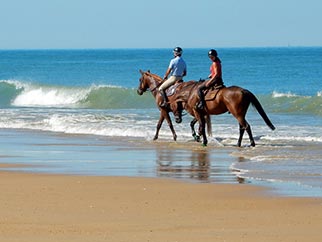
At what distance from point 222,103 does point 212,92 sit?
32cm

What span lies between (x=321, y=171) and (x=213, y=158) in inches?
112

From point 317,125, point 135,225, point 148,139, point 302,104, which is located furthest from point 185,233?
point 302,104

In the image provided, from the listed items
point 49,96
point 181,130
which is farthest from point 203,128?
point 49,96

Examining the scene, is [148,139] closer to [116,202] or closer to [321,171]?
[321,171]

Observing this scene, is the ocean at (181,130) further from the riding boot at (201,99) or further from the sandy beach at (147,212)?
the sandy beach at (147,212)

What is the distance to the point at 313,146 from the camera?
18812 mm

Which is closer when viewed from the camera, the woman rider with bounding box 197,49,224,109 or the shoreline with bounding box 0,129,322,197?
the shoreline with bounding box 0,129,322,197

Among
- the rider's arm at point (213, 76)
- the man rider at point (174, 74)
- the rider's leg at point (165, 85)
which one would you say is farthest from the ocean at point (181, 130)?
the rider's arm at point (213, 76)

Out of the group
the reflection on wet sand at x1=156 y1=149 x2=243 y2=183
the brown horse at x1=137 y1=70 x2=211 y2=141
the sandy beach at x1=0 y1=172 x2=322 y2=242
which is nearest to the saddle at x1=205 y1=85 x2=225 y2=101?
the brown horse at x1=137 y1=70 x2=211 y2=141

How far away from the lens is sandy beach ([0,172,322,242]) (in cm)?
938

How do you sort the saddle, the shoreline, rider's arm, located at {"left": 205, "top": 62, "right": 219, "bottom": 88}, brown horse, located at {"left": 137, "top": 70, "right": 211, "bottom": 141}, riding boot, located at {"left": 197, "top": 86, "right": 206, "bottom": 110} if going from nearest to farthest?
the shoreline, rider's arm, located at {"left": 205, "top": 62, "right": 219, "bottom": 88}, the saddle, riding boot, located at {"left": 197, "top": 86, "right": 206, "bottom": 110}, brown horse, located at {"left": 137, "top": 70, "right": 211, "bottom": 141}

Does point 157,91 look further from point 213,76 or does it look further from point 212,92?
point 213,76

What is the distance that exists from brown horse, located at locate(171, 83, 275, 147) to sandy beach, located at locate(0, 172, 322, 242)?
5.96 metres

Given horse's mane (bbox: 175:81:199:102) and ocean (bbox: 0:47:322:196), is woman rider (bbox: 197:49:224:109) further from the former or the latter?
ocean (bbox: 0:47:322:196)
